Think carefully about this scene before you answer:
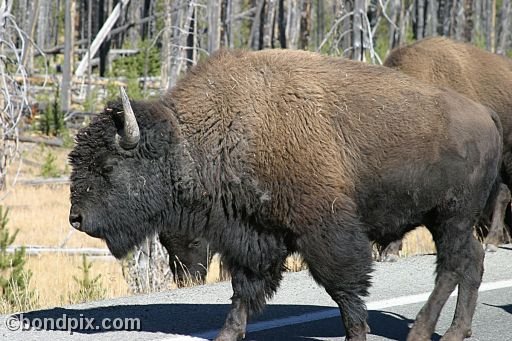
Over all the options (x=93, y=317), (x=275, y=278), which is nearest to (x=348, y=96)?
(x=275, y=278)

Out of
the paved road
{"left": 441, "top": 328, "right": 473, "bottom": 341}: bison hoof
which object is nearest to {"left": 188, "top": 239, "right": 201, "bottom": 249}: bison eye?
the paved road

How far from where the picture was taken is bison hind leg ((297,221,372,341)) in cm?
529

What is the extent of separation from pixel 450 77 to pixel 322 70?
3950 millimetres

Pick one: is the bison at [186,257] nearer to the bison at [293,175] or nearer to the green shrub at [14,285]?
the green shrub at [14,285]

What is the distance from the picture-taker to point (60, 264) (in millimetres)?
12484

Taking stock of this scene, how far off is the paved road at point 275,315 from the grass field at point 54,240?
3.92 feet

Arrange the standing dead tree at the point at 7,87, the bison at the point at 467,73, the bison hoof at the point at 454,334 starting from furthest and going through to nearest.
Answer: the bison at the point at 467,73
the standing dead tree at the point at 7,87
the bison hoof at the point at 454,334

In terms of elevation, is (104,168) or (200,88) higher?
(200,88)

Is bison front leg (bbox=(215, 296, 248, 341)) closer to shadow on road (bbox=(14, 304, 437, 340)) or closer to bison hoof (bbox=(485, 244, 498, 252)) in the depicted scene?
shadow on road (bbox=(14, 304, 437, 340))

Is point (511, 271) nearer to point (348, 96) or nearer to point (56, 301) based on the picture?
point (348, 96)

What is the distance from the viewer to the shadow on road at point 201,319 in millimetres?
5965

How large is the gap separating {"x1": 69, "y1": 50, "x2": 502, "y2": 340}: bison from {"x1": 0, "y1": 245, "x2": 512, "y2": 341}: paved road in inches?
18.6

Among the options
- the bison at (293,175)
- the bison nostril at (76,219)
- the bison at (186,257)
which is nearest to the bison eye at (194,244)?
the bison at (186,257)

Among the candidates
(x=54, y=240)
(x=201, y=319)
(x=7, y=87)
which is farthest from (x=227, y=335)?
(x=54, y=240)
